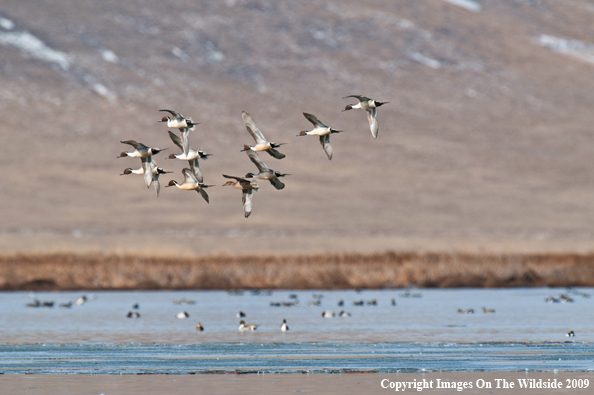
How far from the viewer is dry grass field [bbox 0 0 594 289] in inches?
3157

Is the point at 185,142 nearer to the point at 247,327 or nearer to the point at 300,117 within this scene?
the point at 247,327

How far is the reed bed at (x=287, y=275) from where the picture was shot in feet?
128

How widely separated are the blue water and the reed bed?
15.0 ft

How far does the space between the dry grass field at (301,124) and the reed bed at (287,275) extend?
26425 millimetres

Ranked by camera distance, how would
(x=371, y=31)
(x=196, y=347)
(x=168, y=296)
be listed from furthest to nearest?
(x=371, y=31) → (x=168, y=296) → (x=196, y=347)

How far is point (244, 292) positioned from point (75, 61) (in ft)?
206

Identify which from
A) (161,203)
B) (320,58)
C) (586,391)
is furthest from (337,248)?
(586,391)

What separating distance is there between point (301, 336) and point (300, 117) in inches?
2729

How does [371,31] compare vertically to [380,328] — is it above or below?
above

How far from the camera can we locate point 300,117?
9194 centimetres

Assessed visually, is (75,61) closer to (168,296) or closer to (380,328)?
(168,296)

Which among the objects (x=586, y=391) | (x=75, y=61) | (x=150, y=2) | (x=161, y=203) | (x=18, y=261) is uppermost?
(x=150, y=2)

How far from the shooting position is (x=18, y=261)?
4212 centimetres

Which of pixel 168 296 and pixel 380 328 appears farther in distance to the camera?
pixel 168 296
